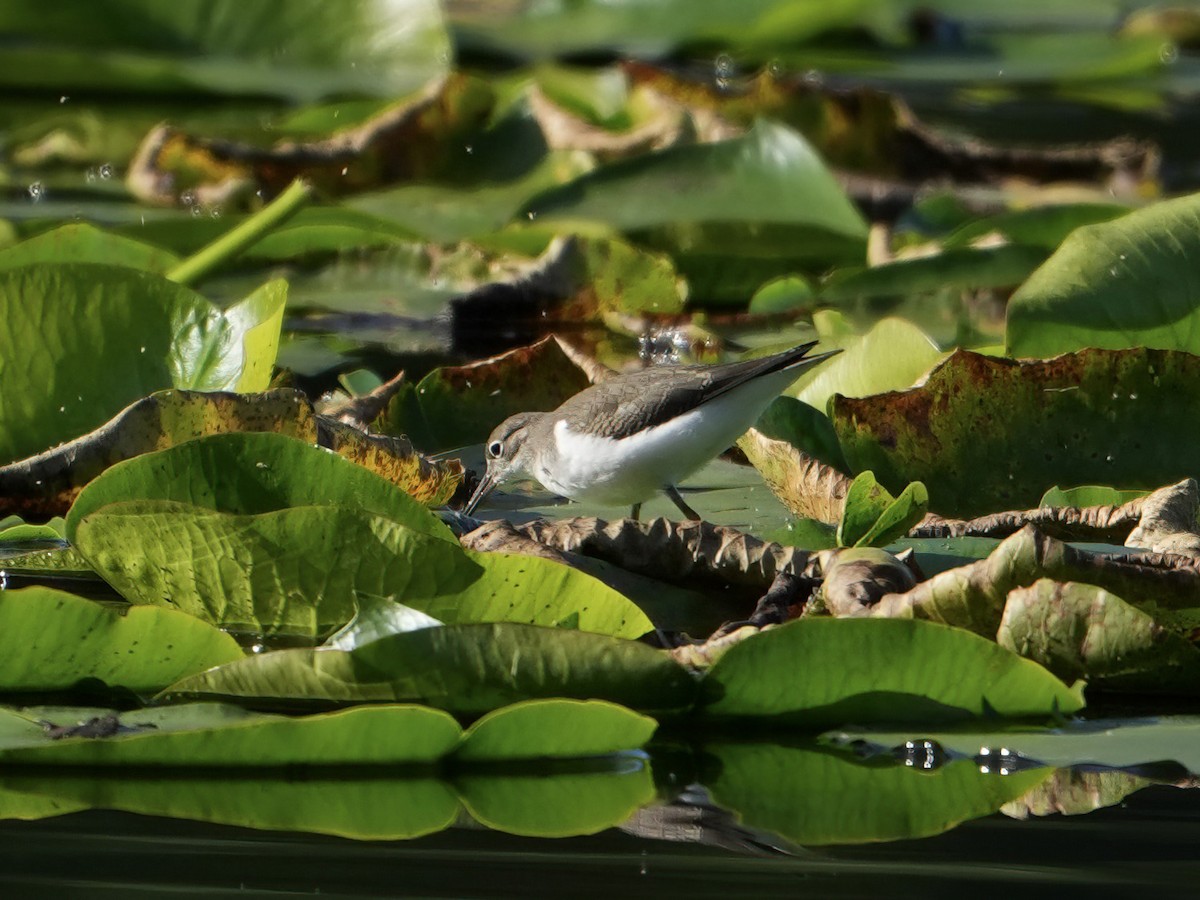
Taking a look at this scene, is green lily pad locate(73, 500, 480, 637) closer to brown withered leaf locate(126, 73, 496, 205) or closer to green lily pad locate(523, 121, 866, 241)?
green lily pad locate(523, 121, 866, 241)

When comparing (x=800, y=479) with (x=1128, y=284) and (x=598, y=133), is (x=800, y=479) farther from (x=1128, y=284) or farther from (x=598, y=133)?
(x=598, y=133)

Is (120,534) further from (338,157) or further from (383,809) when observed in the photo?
(338,157)

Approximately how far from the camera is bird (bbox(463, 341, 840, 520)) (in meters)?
3.25

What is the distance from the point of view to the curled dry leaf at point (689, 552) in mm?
2400

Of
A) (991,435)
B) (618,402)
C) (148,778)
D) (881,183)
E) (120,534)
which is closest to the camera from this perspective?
(148,778)

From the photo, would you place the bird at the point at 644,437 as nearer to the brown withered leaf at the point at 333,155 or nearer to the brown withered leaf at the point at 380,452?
the brown withered leaf at the point at 380,452

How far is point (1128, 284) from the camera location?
3.06 metres

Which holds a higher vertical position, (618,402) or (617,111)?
(617,111)

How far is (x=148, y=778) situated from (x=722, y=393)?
5.43 feet

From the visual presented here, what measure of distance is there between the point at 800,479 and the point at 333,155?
3.33m

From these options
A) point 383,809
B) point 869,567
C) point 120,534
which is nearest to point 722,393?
point 869,567

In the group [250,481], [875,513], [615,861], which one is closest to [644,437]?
[875,513]

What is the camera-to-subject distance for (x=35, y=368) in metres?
2.87

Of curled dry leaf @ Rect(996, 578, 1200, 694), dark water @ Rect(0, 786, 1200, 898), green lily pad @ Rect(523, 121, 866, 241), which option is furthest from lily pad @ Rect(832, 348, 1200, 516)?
green lily pad @ Rect(523, 121, 866, 241)
